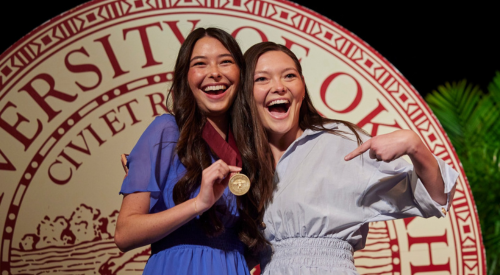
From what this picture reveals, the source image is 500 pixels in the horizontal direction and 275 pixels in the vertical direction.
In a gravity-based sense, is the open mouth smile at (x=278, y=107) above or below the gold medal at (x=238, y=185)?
above

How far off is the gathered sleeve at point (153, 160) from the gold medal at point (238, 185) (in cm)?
27

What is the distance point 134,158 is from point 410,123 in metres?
1.80

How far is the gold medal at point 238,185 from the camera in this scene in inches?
76.2

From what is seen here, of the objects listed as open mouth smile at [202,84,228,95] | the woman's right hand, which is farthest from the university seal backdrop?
the woman's right hand

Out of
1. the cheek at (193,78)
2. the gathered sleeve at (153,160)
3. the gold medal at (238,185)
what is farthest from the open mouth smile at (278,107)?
the gold medal at (238,185)

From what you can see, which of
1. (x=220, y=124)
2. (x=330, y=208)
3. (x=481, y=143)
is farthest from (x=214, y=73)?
(x=481, y=143)

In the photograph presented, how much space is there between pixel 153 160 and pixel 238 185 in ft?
1.08

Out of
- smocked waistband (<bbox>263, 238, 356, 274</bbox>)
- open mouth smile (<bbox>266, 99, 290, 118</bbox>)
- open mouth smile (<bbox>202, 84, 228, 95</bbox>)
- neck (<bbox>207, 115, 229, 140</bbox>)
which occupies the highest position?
open mouth smile (<bbox>202, 84, 228, 95</bbox>)

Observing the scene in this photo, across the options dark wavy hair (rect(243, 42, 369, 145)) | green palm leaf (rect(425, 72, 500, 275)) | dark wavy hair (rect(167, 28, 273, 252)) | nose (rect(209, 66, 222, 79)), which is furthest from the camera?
green palm leaf (rect(425, 72, 500, 275))

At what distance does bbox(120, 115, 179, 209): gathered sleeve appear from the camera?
2045 millimetres

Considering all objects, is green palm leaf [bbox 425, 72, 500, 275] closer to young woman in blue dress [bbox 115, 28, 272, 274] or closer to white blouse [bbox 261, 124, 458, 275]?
white blouse [bbox 261, 124, 458, 275]

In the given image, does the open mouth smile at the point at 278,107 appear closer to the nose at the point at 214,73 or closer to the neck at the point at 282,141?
the neck at the point at 282,141

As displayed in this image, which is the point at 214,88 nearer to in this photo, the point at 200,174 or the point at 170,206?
the point at 200,174

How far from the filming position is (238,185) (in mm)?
1941
